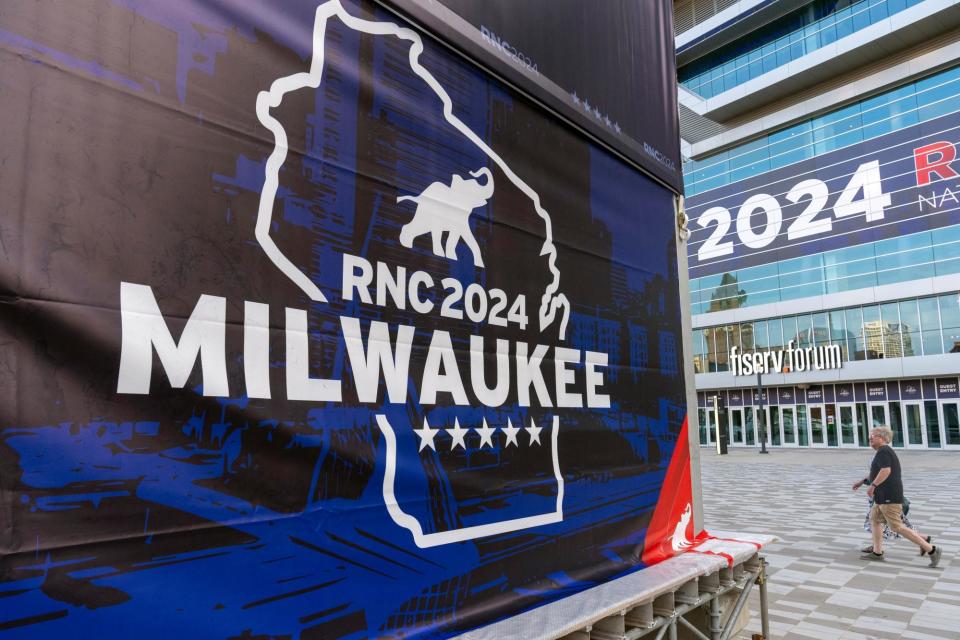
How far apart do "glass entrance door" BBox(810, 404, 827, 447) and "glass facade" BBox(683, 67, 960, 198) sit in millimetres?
12624

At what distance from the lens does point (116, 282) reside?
174 cm

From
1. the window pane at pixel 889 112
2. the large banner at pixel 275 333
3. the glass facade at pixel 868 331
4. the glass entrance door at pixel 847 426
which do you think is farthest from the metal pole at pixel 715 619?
the window pane at pixel 889 112

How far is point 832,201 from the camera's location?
30391mm

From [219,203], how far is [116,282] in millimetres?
411

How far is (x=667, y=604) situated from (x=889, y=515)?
5.66 m

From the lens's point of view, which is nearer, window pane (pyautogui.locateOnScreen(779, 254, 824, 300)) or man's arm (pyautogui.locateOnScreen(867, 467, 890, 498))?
man's arm (pyautogui.locateOnScreen(867, 467, 890, 498))

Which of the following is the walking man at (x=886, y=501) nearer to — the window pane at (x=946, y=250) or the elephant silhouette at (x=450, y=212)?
the elephant silhouette at (x=450, y=212)

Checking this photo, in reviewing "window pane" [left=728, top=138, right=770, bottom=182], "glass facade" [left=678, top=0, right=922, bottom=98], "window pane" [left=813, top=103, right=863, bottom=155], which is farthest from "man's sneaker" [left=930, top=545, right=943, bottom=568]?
"window pane" [left=728, top=138, right=770, bottom=182]

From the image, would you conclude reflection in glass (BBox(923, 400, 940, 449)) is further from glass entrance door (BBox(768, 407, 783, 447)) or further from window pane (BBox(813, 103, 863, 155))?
window pane (BBox(813, 103, 863, 155))

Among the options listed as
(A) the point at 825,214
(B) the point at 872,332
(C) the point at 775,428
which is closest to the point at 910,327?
(B) the point at 872,332

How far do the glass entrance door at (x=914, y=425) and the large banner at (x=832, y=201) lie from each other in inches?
303

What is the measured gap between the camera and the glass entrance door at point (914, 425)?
27.4 metres

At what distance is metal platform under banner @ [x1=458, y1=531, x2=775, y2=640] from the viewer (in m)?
2.73

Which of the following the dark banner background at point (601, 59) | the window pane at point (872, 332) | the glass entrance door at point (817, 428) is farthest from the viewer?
the glass entrance door at point (817, 428)
